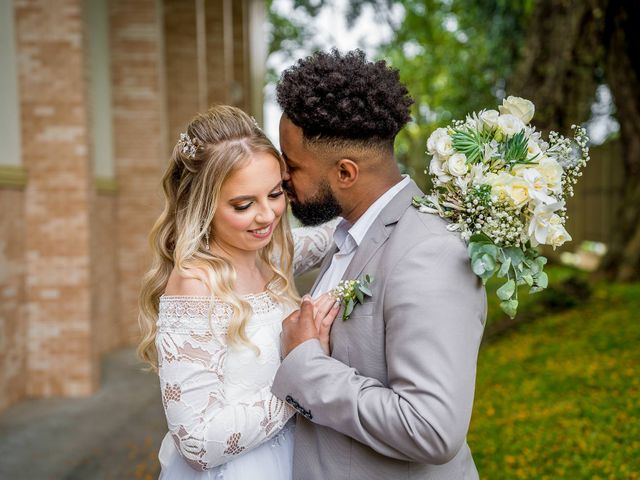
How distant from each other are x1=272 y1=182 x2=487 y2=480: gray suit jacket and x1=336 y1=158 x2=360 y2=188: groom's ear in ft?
0.48

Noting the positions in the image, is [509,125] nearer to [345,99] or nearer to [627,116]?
[345,99]

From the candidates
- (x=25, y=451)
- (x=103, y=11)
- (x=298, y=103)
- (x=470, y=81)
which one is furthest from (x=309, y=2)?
(x=298, y=103)

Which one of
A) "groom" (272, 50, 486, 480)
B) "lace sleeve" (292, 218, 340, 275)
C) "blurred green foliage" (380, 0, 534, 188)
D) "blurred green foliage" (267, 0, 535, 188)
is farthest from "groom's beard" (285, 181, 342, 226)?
"blurred green foliage" (380, 0, 534, 188)

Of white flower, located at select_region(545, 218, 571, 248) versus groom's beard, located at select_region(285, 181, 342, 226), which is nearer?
white flower, located at select_region(545, 218, 571, 248)

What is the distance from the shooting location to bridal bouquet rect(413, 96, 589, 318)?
1.88 meters

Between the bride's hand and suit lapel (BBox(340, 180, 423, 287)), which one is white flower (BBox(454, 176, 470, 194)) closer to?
suit lapel (BBox(340, 180, 423, 287))

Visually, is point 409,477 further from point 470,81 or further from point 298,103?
point 470,81

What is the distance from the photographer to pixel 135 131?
8.75 metres

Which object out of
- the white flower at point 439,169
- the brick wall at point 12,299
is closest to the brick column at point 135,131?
the brick wall at point 12,299

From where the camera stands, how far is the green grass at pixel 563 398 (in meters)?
4.87

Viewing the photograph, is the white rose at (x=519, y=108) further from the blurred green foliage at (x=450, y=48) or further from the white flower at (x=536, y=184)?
the blurred green foliage at (x=450, y=48)

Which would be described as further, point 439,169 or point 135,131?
point 135,131

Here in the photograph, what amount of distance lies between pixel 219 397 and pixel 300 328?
39 centimetres

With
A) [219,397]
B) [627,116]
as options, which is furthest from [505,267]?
[627,116]
